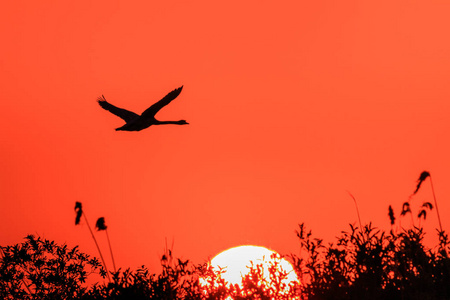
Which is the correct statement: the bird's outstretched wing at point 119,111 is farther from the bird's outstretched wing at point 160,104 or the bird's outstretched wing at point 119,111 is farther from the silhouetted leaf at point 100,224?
the silhouetted leaf at point 100,224

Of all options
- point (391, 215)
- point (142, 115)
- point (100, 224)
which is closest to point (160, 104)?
point (142, 115)

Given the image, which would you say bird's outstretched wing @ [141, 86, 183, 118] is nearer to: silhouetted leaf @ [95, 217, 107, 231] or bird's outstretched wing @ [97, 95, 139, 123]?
bird's outstretched wing @ [97, 95, 139, 123]

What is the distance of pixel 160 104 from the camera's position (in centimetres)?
2219

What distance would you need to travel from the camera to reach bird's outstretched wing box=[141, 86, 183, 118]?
2131cm

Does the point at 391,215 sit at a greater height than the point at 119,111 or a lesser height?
lesser

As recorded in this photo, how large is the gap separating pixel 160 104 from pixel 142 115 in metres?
1.10

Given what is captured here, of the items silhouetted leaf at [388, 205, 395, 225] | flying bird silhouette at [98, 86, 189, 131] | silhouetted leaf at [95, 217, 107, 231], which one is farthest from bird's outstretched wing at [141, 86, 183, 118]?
silhouetted leaf at [388, 205, 395, 225]

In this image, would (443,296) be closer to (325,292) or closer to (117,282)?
(325,292)

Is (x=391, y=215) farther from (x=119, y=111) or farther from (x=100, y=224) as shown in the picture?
(x=119, y=111)

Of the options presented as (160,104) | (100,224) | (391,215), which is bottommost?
(391,215)


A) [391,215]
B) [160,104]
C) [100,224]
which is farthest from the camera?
[160,104]

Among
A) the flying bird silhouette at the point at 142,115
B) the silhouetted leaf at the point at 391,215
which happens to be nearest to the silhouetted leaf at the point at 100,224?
the flying bird silhouette at the point at 142,115

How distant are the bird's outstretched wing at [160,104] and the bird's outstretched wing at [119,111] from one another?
0.48 m

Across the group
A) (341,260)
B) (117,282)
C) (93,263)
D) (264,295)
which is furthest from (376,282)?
(93,263)
